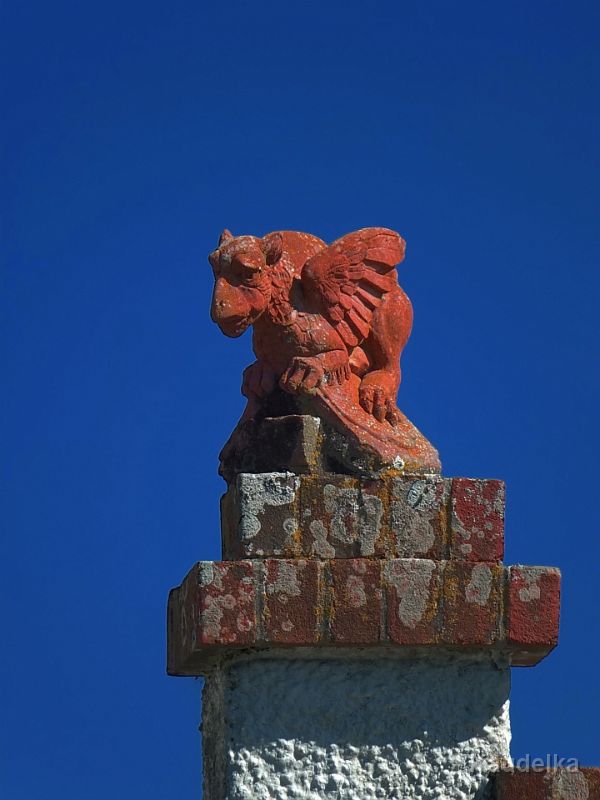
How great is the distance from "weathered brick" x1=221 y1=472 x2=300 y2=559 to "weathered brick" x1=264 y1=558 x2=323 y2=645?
109mm

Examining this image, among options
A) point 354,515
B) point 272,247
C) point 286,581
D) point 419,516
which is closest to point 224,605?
point 286,581

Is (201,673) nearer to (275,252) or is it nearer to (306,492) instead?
(306,492)

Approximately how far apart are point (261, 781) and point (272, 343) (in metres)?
1.98

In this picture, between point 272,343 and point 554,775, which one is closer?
point 554,775

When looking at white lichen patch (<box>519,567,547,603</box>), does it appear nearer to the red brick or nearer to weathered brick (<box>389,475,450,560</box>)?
weathered brick (<box>389,475,450,560</box>)

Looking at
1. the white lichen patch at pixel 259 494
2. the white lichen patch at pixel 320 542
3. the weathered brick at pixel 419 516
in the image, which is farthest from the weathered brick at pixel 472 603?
the white lichen patch at pixel 259 494

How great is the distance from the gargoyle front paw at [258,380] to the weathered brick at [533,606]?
145cm

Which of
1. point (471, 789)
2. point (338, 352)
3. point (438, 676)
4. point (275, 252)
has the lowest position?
point (471, 789)

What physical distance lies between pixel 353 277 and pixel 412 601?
1.63 meters

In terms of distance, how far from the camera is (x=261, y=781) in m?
6.06

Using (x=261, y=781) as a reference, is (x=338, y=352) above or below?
above

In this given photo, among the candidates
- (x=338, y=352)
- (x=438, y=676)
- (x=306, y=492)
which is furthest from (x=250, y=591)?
(x=338, y=352)

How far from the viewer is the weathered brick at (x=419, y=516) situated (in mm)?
6309

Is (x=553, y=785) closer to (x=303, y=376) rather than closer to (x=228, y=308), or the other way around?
(x=303, y=376)
